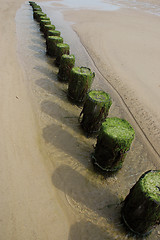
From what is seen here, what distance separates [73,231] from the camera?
2867 mm

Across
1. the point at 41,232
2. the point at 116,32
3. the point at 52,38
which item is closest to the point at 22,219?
the point at 41,232

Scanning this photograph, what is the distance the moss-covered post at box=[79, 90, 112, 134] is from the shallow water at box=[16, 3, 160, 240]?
361 mm

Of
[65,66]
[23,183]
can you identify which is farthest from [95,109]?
[65,66]

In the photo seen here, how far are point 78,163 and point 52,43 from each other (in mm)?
5973

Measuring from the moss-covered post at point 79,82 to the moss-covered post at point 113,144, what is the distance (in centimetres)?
188

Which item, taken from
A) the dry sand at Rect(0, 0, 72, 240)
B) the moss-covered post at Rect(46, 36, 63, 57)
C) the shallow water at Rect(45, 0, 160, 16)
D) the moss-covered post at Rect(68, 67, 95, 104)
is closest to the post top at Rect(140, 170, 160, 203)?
the dry sand at Rect(0, 0, 72, 240)

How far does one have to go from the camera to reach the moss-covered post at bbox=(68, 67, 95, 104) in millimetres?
5039

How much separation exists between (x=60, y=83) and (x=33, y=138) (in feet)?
9.39

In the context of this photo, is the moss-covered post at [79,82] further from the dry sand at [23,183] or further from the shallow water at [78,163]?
the dry sand at [23,183]

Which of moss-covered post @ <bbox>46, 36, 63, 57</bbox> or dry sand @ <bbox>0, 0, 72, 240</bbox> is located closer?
dry sand @ <bbox>0, 0, 72, 240</bbox>

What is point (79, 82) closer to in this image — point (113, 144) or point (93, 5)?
point (113, 144)

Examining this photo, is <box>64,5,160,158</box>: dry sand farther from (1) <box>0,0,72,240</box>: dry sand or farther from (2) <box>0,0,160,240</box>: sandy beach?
(1) <box>0,0,72,240</box>: dry sand

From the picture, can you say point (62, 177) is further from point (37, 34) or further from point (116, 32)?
point (116, 32)

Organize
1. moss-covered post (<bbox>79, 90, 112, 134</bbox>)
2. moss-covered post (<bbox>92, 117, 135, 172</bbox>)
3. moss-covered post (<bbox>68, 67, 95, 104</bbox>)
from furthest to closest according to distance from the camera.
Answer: moss-covered post (<bbox>68, 67, 95, 104</bbox>) → moss-covered post (<bbox>79, 90, 112, 134</bbox>) → moss-covered post (<bbox>92, 117, 135, 172</bbox>)
